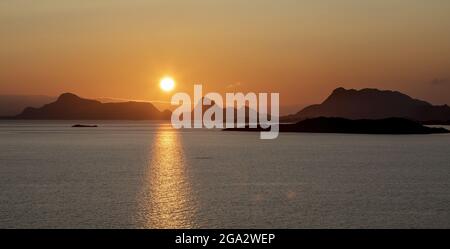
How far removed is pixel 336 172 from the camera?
52.8 meters

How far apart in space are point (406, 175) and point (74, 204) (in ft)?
98.9

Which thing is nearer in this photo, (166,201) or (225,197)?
(166,201)

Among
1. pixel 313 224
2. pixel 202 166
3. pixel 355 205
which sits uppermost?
pixel 202 166

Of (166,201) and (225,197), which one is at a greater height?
(225,197)

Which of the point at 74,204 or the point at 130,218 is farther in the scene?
the point at 74,204

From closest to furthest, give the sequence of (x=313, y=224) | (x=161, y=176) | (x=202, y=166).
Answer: (x=313, y=224) → (x=161, y=176) → (x=202, y=166)

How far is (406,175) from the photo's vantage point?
49.6 m
